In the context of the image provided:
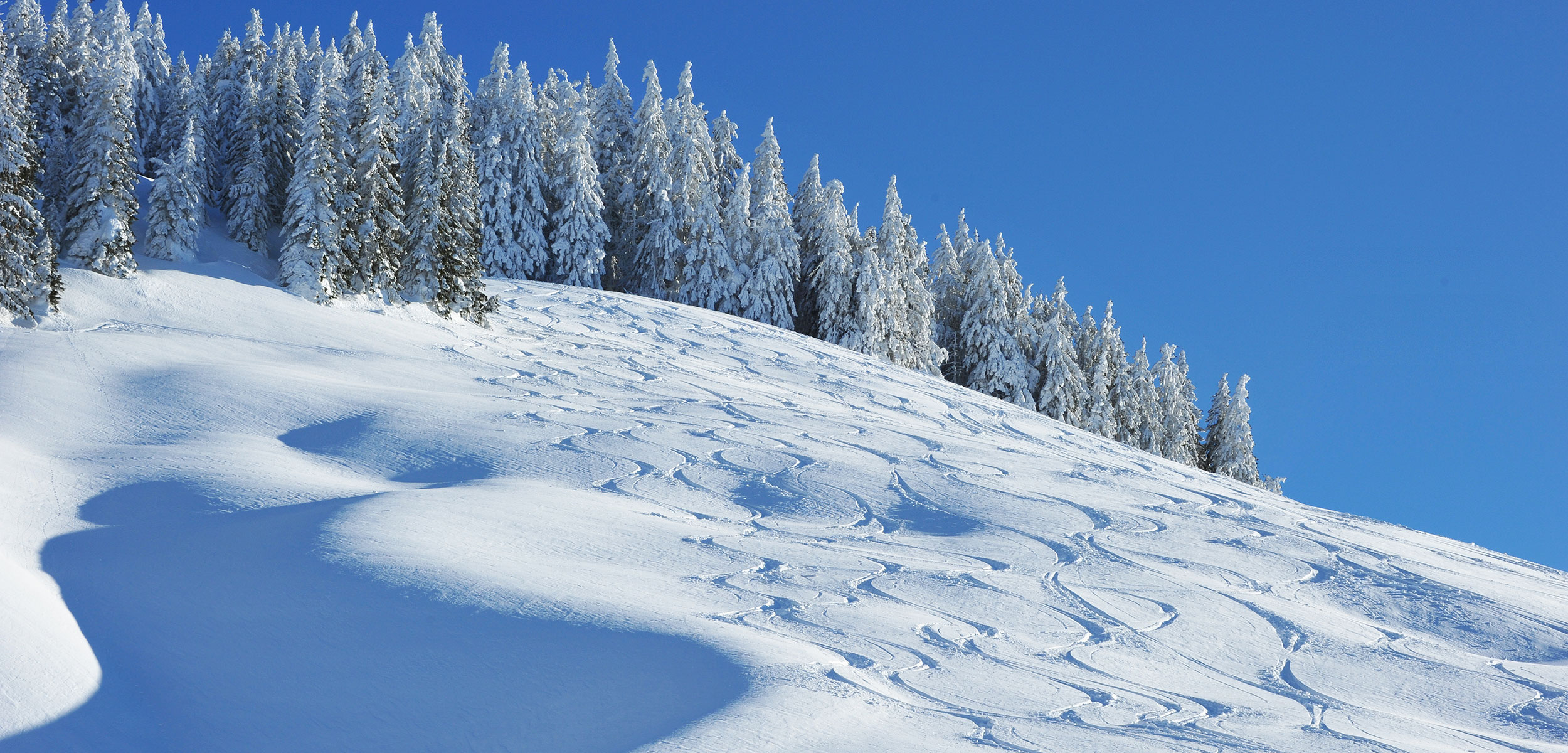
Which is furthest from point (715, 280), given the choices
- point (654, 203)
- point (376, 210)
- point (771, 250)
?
point (376, 210)

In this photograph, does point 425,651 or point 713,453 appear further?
point 713,453

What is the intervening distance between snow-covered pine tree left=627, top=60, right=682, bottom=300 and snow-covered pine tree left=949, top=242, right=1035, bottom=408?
441 inches

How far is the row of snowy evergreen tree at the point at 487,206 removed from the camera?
17.0m

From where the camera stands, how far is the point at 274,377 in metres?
12.8

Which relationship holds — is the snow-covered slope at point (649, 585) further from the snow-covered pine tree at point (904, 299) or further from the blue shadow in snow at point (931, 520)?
the snow-covered pine tree at point (904, 299)

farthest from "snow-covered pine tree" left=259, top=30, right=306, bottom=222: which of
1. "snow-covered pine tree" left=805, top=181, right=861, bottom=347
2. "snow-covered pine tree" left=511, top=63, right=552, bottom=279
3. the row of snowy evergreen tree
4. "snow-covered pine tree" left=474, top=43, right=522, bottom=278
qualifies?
"snow-covered pine tree" left=805, top=181, right=861, bottom=347

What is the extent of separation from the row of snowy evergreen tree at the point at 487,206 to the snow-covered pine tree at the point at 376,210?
53mm

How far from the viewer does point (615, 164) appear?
38656mm

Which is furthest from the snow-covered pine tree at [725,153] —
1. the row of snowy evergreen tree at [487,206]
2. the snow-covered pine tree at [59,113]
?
the snow-covered pine tree at [59,113]

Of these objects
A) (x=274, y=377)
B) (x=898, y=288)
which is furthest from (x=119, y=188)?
(x=898, y=288)

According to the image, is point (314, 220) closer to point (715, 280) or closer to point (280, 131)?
point (280, 131)

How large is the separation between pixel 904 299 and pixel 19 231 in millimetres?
26511

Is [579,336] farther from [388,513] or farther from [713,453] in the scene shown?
[388,513]

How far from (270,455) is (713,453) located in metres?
4.74
